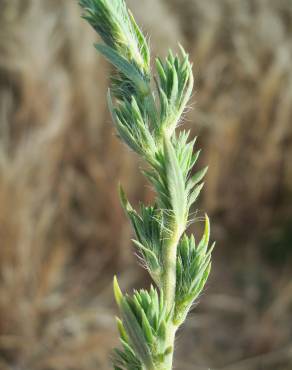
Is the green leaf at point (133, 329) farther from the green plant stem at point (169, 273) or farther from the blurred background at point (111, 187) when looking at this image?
the blurred background at point (111, 187)

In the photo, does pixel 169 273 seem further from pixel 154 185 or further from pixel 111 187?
pixel 111 187

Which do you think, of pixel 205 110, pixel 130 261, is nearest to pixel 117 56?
pixel 130 261

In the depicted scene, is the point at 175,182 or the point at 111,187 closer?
the point at 175,182

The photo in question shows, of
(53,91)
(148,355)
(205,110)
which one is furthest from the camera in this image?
(205,110)

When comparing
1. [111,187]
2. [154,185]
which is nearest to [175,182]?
[154,185]

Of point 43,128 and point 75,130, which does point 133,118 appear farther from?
point 75,130

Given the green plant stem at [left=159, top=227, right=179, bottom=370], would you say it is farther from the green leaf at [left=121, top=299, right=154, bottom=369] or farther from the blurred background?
the blurred background

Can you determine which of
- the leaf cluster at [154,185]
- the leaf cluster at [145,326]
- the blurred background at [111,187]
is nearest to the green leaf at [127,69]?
the leaf cluster at [154,185]

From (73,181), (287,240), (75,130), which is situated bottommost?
(287,240)

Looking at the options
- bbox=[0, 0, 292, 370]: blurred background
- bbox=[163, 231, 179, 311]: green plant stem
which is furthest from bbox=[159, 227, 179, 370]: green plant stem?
bbox=[0, 0, 292, 370]: blurred background
